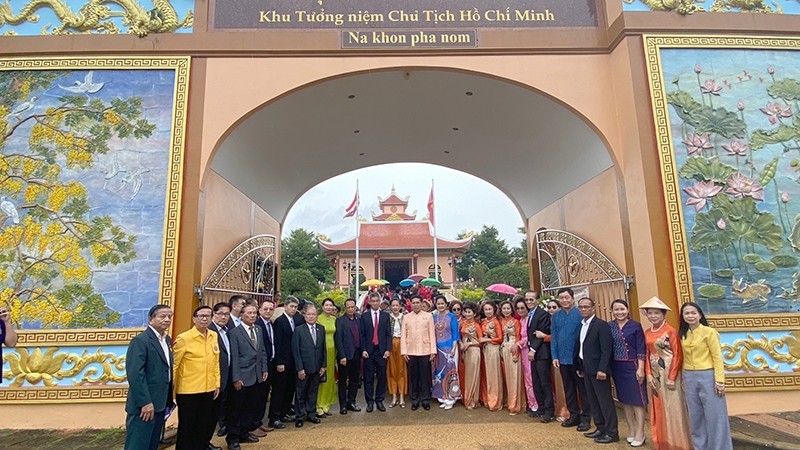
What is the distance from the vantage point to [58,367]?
4574mm

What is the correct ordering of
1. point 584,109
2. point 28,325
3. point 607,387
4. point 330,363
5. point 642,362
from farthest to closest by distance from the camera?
point 584,109 → point 330,363 → point 28,325 → point 607,387 → point 642,362

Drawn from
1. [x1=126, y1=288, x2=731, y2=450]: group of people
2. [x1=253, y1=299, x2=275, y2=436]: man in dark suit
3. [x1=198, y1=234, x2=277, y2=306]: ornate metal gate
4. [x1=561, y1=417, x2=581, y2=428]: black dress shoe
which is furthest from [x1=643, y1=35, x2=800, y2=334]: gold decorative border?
[x1=198, y1=234, x2=277, y2=306]: ornate metal gate

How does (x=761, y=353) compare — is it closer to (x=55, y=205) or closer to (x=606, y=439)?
(x=606, y=439)

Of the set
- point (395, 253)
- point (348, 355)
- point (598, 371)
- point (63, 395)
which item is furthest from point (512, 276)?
point (63, 395)

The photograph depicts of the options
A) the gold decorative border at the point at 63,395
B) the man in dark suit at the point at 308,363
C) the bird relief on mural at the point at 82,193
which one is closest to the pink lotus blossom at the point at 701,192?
the man in dark suit at the point at 308,363

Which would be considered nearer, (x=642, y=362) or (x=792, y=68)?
(x=642, y=362)

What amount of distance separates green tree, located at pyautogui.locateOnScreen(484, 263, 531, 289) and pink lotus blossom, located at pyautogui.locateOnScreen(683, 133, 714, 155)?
13378mm

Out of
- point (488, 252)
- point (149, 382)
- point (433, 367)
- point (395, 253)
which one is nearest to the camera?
point (149, 382)

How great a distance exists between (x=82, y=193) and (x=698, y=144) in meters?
6.95

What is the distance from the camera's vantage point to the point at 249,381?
12.9ft

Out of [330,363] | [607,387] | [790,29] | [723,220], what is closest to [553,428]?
[607,387]

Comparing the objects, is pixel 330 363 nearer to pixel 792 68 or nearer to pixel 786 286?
pixel 786 286

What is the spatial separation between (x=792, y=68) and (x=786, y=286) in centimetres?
262

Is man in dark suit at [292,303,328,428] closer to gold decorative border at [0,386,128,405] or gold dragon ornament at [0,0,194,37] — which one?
gold decorative border at [0,386,128,405]
